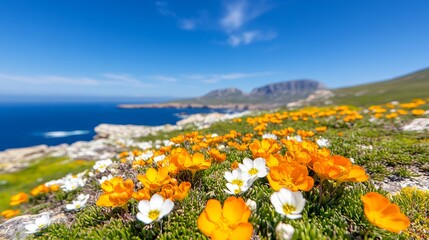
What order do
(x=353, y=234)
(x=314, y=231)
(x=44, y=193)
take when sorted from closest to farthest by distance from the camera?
(x=314, y=231)
(x=353, y=234)
(x=44, y=193)

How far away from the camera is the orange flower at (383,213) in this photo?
6.97 ft

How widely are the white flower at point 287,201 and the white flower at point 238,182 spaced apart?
54 cm

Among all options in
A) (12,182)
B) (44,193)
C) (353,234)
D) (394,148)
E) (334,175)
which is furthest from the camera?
(12,182)

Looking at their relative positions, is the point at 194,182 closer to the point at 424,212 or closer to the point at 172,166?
the point at 172,166

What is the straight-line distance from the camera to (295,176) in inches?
106

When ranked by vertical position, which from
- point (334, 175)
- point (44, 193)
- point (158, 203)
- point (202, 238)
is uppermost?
point (334, 175)

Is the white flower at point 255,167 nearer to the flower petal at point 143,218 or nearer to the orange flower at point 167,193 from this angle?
the orange flower at point 167,193

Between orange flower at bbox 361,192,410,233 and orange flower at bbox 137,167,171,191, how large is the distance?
231cm

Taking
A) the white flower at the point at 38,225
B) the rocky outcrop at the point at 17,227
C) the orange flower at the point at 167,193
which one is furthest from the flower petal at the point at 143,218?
the rocky outcrop at the point at 17,227

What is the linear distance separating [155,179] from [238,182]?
1208 mm

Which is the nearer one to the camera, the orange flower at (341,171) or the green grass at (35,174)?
the orange flower at (341,171)

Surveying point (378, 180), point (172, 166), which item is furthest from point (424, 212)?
point (172, 166)

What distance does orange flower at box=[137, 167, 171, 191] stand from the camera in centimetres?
295

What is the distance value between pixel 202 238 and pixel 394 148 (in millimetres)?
6650
